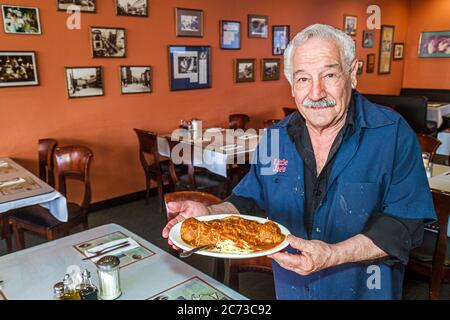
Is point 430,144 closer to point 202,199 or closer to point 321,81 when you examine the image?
point 202,199

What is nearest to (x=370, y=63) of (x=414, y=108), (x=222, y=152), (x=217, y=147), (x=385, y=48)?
(x=385, y=48)

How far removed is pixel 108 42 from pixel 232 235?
11.0 ft

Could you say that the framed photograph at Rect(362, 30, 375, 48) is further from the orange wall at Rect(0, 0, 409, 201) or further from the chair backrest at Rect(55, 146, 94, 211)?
the chair backrest at Rect(55, 146, 94, 211)

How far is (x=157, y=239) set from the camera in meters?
3.42

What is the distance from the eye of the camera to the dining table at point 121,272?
4.01 feet

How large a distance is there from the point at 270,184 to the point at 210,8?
3824 millimetres

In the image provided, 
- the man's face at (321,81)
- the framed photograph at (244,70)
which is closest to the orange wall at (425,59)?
the framed photograph at (244,70)

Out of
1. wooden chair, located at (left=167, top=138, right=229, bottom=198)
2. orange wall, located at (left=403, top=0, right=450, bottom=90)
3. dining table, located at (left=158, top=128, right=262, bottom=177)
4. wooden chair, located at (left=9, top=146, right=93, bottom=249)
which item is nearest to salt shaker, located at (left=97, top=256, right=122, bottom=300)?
wooden chair, located at (left=9, top=146, right=93, bottom=249)

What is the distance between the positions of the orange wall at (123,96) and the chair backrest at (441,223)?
3.26 metres

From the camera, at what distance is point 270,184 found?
1.39 meters

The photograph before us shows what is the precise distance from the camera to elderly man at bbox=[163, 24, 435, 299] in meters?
1.11

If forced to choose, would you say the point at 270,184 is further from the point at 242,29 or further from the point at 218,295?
the point at 242,29

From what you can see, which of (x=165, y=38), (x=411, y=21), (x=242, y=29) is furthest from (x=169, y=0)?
(x=411, y=21)

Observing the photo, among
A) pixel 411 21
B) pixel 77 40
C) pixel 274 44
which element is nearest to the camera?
pixel 77 40
